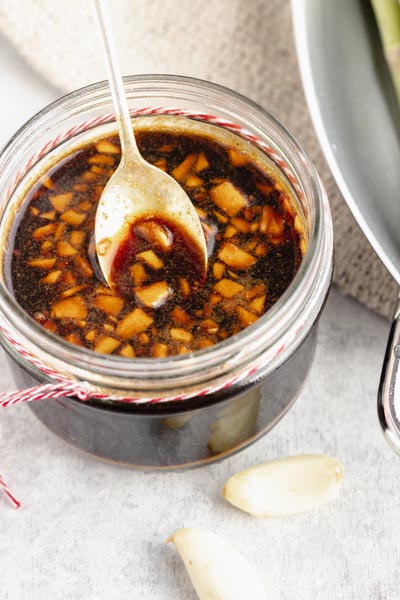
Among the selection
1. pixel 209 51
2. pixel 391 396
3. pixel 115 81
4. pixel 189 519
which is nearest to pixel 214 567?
pixel 189 519

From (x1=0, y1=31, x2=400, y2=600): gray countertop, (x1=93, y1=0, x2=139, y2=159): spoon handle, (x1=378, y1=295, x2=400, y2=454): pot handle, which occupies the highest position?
(x1=93, y1=0, x2=139, y2=159): spoon handle

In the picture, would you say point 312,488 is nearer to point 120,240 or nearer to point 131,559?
point 131,559

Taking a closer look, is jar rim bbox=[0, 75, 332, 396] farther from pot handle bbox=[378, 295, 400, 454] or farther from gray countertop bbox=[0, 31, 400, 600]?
gray countertop bbox=[0, 31, 400, 600]

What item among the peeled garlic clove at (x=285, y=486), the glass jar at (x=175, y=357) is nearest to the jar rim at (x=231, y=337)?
the glass jar at (x=175, y=357)

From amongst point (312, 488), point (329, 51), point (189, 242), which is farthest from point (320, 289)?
point (329, 51)

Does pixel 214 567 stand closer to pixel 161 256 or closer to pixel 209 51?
pixel 161 256

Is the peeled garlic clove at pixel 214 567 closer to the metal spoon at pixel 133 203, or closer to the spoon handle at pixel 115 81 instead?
the metal spoon at pixel 133 203

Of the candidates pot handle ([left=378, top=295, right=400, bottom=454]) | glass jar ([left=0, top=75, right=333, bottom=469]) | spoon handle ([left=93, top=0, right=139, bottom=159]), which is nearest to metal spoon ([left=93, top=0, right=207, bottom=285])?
spoon handle ([left=93, top=0, right=139, bottom=159])

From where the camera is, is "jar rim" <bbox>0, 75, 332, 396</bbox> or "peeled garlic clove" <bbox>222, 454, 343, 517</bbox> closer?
"jar rim" <bbox>0, 75, 332, 396</bbox>

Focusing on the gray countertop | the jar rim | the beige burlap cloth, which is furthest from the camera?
the beige burlap cloth
